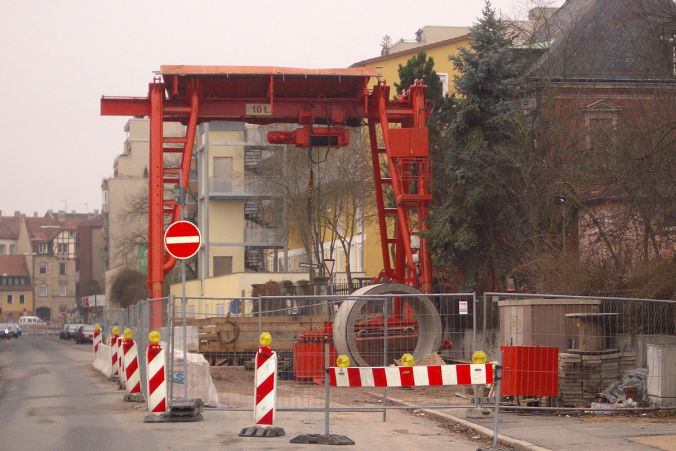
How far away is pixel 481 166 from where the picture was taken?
1259 inches

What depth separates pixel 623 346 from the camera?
16.0 m

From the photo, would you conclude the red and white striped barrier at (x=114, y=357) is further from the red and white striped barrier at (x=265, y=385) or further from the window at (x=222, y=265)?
the window at (x=222, y=265)

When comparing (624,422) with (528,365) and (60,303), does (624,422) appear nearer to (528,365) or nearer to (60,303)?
(528,365)

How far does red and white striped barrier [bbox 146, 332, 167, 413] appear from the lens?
15438mm

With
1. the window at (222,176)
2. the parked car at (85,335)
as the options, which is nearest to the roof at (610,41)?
the window at (222,176)

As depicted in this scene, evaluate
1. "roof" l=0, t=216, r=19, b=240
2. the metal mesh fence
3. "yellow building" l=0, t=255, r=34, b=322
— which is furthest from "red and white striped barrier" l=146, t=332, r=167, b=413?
"roof" l=0, t=216, r=19, b=240

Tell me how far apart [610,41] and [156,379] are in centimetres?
3175

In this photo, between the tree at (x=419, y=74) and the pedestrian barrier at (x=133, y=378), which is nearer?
the pedestrian barrier at (x=133, y=378)

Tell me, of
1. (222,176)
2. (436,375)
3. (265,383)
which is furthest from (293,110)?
(222,176)

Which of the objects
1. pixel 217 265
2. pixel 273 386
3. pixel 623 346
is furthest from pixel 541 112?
pixel 217 265

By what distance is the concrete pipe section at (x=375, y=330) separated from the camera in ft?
59.7

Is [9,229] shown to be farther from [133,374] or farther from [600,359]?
[600,359]

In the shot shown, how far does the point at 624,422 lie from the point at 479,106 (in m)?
19.0

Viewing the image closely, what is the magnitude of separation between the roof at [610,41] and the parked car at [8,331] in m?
56.8
